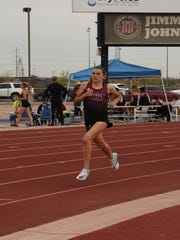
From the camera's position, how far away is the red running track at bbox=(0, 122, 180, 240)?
727 centimetres

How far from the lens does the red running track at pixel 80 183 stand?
7.27 m

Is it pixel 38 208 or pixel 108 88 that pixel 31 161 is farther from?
pixel 38 208

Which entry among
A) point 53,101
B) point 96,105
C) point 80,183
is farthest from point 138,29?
point 80,183

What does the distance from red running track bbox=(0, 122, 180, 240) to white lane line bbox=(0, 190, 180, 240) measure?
0.16 meters

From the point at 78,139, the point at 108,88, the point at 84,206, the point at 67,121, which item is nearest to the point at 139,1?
the point at 67,121

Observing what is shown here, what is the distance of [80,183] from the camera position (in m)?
10.4

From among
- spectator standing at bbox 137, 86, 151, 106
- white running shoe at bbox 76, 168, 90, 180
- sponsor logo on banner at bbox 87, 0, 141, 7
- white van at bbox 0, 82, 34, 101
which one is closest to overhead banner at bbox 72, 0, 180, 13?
sponsor logo on banner at bbox 87, 0, 141, 7

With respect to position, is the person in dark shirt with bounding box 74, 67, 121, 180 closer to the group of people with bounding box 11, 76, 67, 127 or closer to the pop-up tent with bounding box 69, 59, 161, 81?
the group of people with bounding box 11, 76, 67, 127

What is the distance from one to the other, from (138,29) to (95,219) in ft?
72.7

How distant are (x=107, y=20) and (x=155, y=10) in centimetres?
213

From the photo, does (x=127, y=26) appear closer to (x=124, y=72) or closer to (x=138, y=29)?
(x=138, y=29)

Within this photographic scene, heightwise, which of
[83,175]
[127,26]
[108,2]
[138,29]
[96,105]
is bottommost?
[83,175]

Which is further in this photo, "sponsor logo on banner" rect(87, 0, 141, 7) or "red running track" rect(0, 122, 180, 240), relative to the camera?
"sponsor logo on banner" rect(87, 0, 141, 7)

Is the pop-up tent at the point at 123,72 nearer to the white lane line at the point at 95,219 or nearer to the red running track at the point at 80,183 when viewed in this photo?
the red running track at the point at 80,183
